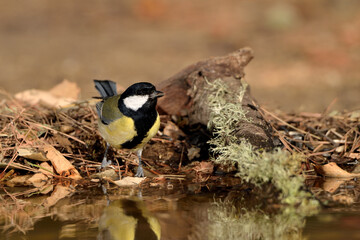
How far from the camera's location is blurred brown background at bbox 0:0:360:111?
7.46 meters

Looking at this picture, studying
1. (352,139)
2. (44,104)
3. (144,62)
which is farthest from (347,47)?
(44,104)

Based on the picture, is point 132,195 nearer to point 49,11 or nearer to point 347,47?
point 347,47

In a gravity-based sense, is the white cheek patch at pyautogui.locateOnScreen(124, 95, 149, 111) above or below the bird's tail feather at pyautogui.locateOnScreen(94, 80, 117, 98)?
below

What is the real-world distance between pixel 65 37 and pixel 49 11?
5.60 feet

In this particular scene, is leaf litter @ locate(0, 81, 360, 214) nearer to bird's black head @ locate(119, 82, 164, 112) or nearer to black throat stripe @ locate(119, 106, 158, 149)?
black throat stripe @ locate(119, 106, 158, 149)

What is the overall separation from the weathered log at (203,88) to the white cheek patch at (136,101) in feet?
2.17

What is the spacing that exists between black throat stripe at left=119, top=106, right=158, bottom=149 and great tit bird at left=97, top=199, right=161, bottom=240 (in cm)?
70

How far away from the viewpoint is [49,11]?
11.1m

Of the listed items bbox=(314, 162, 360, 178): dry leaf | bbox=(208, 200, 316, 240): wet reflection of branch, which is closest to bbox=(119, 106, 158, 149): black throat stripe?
bbox=(208, 200, 316, 240): wet reflection of branch

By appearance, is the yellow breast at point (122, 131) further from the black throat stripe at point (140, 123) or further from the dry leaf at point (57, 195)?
the dry leaf at point (57, 195)

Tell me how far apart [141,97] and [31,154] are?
930 mm

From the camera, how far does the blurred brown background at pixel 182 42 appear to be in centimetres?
746

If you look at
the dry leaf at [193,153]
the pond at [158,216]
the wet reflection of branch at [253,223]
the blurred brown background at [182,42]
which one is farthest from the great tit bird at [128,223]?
the blurred brown background at [182,42]

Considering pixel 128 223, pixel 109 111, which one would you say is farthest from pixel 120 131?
pixel 128 223
